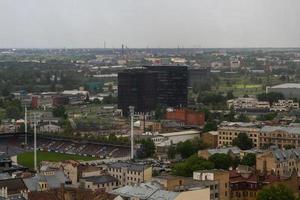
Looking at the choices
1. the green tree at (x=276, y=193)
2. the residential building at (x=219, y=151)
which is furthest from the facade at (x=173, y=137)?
the green tree at (x=276, y=193)

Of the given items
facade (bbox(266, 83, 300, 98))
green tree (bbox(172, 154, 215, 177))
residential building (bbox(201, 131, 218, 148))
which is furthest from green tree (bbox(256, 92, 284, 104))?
green tree (bbox(172, 154, 215, 177))

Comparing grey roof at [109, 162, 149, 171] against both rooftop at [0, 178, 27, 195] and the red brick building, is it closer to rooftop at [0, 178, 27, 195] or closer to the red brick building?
rooftop at [0, 178, 27, 195]

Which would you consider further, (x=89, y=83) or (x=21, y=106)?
(x=89, y=83)

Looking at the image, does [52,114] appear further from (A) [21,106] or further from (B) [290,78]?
(B) [290,78]

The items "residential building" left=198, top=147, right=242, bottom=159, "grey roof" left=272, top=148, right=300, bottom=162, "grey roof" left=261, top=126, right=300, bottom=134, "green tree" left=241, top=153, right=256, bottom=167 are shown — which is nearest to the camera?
"grey roof" left=272, top=148, right=300, bottom=162

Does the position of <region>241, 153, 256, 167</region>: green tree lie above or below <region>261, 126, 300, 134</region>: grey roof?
above

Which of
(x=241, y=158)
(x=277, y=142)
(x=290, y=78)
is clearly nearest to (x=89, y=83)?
(x=290, y=78)

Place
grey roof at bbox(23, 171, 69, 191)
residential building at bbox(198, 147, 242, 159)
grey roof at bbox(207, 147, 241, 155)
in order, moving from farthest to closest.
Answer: grey roof at bbox(207, 147, 241, 155)
residential building at bbox(198, 147, 242, 159)
grey roof at bbox(23, 171, 69, 191)
